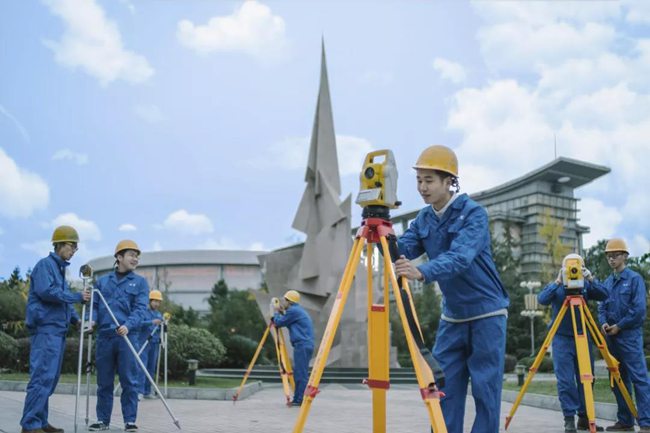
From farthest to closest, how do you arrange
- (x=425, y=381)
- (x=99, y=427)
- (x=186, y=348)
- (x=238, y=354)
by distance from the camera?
(x=238, y=354)
(x=186, y=348)
(x=99, y=427)
(x=425, y=381)

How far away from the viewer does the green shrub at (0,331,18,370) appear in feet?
61.7

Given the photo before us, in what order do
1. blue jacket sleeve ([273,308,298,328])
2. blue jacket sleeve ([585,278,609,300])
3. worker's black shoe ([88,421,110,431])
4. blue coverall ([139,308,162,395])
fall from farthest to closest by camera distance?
blue coverall ([139,308,162,395])
blue jacket sleeve ([273,308,298,328])
blue jacket sleeve ([585,278,609,300])
worker's black shoe ([88,421,110,431])

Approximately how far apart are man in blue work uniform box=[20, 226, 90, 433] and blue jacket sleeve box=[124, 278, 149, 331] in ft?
2.11

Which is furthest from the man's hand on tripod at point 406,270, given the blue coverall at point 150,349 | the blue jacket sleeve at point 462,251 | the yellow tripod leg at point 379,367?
the blue coverall at point 150,349

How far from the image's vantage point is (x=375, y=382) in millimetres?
4555

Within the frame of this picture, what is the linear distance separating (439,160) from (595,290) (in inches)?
185

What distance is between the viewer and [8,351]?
1897cm

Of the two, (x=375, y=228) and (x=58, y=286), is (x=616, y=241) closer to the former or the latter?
(x=375, y=228)

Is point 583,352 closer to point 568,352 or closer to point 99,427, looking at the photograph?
point 568,352

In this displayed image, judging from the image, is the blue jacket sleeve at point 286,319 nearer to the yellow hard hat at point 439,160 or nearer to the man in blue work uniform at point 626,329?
the man in blue work uniform at point 626,329

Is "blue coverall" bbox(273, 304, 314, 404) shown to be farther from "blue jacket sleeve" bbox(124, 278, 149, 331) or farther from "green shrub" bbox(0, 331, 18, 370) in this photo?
"green shrub" bbox(0, 331, 18, 370)

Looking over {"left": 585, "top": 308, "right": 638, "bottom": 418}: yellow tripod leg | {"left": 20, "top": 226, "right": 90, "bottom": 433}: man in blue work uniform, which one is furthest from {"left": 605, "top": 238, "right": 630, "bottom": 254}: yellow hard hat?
{"left": 20, "top": 226, "right": 90, "bottom": 433}: man in blue work uniform

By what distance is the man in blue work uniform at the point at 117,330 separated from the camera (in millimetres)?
8047

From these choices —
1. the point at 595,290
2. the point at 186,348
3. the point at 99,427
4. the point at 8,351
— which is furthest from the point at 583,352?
the point at 8,351
